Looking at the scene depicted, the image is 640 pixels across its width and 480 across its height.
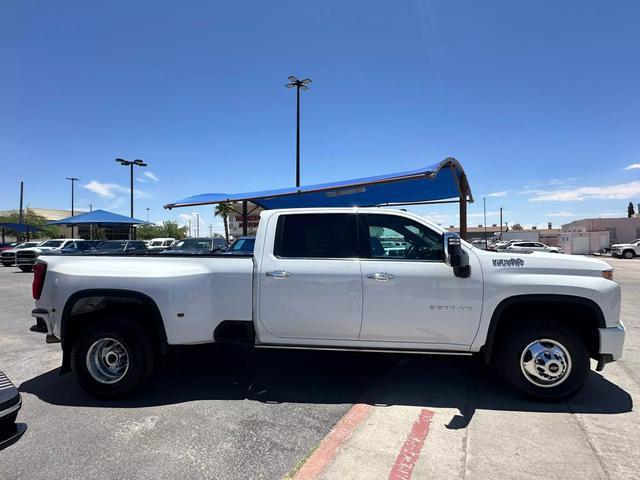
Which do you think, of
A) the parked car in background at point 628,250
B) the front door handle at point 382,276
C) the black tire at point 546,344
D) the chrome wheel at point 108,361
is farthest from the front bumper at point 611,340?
the parked car in background at point 628,250

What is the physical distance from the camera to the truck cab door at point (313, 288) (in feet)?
14.0

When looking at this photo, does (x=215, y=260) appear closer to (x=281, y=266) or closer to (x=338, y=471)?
(x=281, y=266)

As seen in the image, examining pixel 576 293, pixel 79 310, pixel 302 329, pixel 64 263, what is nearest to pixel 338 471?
pixel 302 329

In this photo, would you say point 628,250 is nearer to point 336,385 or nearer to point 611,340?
point 611,340

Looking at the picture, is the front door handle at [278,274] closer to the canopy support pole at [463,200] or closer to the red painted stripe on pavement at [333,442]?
the red painted stripe on pavement at [333,442]

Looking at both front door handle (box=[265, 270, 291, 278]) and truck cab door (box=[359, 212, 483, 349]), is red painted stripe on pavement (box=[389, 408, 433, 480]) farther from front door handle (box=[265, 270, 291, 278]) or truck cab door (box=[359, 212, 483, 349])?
front door handle (box=[265, 270, 291, 278])

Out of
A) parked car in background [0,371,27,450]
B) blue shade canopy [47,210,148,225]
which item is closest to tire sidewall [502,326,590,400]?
parked car in background [0,371,27,450]

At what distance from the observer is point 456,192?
8.73m

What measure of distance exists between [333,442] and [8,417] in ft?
7.21

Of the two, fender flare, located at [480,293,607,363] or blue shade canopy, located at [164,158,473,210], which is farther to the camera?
blue shade canopy, located at [164,158,473,210]

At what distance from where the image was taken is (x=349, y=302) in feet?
14.0

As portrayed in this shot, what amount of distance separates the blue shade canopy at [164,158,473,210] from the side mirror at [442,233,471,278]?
198 centimetres

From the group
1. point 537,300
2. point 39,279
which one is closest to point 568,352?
point 537,300

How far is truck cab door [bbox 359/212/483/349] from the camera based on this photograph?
4.18 m
